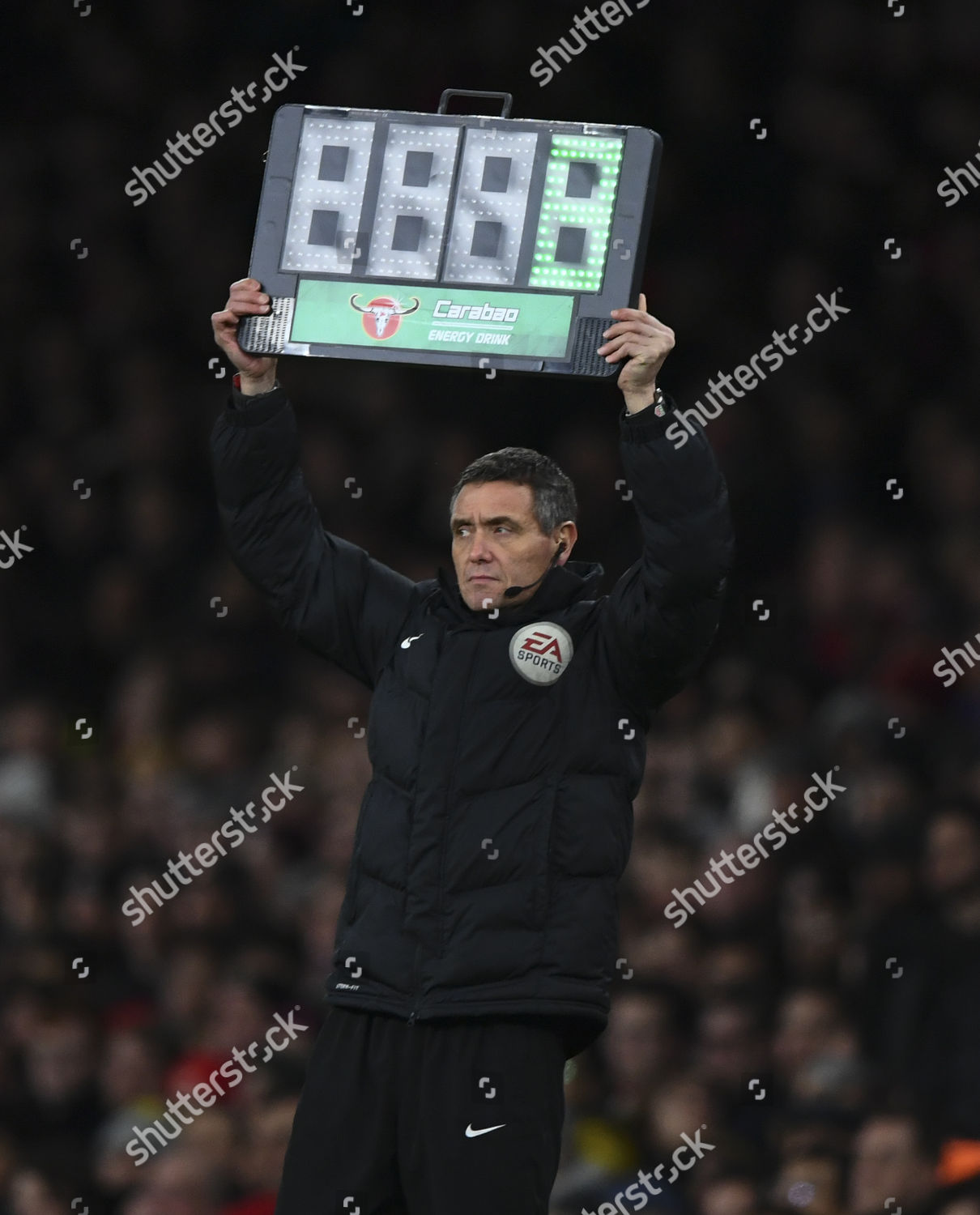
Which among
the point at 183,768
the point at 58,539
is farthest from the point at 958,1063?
the point at 58,539

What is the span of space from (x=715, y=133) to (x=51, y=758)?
2893 millimetres

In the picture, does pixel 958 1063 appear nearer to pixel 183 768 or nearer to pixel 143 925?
pixel 143 925

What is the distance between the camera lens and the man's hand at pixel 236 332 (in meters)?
2.94

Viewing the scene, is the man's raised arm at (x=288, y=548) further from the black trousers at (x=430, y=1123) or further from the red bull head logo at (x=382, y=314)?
the black trousers at (x=430, y=1123)

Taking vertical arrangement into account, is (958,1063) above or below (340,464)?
below

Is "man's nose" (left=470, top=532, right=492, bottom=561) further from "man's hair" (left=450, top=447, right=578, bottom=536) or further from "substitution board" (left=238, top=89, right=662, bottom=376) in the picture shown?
"substitution board" (left=238, top=89, right=662, bottom=376)

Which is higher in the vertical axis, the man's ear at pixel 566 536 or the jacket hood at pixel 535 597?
the man's ear at pixel 566 536

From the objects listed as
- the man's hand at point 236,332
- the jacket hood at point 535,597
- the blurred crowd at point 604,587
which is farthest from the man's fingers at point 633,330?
the blurred crowd at point 604,587

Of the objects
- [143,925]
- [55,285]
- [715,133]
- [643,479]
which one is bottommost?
[143,925]

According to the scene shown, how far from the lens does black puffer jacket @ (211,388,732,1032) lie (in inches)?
108

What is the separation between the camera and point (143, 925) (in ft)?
17.9

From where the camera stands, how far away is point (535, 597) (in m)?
2.97

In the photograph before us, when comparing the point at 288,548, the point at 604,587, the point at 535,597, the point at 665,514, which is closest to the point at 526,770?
the point at 535,597

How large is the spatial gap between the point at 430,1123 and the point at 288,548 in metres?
0.91
